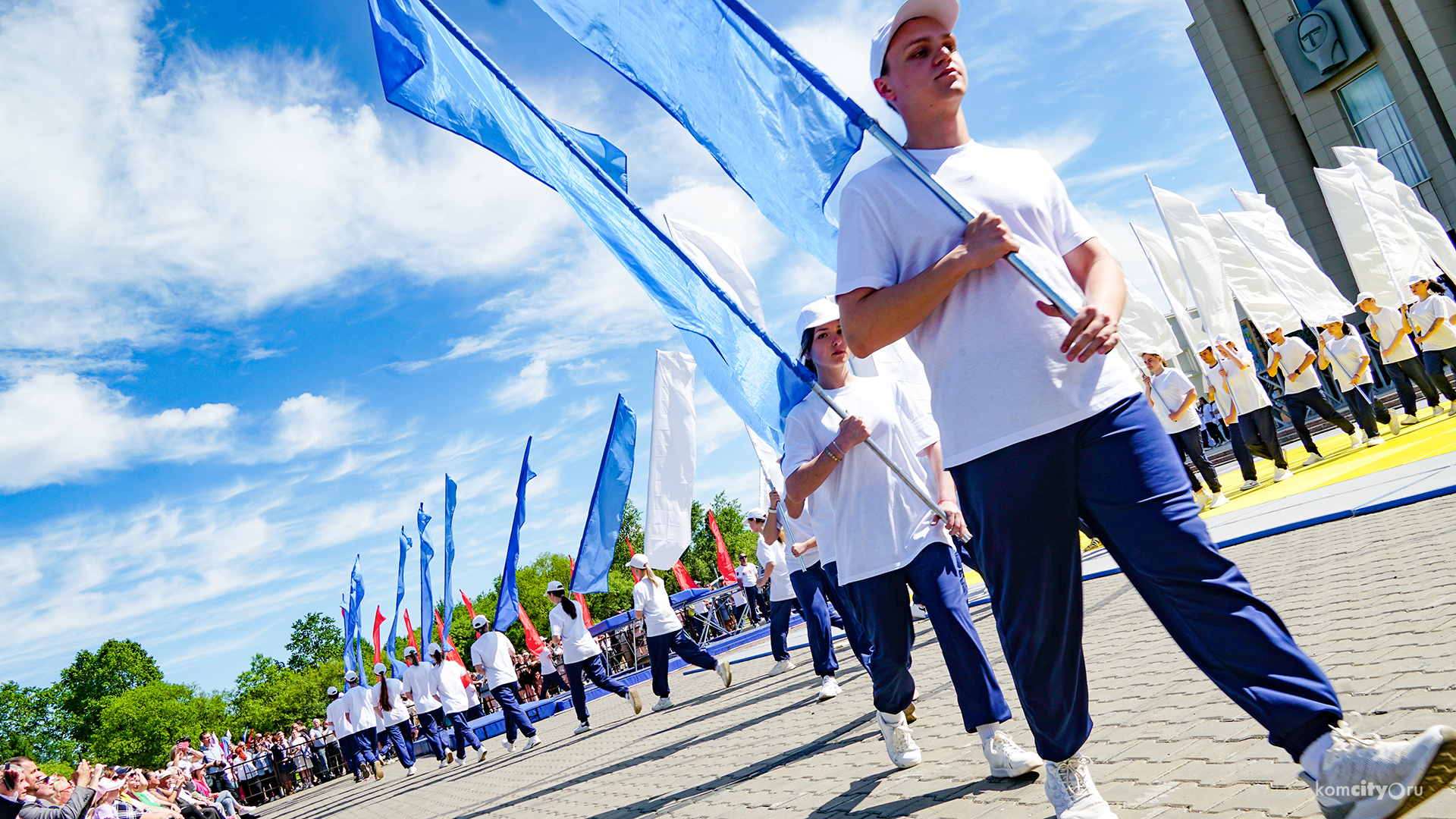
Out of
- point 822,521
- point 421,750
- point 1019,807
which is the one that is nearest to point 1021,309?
point 1019,807

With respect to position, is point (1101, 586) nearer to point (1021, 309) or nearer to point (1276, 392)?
point (1021, 309)

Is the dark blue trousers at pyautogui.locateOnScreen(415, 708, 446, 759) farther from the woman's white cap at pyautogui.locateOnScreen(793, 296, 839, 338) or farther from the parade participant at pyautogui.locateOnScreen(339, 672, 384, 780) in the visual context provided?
the woman's white cap at pyautogui.locateOnScreen(793, 296, 839, 338)

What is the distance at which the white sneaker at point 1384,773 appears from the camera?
1940 millimetres

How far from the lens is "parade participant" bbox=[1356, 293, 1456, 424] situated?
45.5 feet

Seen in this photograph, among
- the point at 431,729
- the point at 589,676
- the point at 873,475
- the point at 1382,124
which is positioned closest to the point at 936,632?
the point at 873,475

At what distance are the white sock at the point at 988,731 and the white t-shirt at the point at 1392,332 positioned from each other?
1327 centimetres

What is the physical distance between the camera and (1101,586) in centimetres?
961

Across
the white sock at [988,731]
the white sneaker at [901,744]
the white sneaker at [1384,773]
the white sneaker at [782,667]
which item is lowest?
the white sneaker at [782,667]

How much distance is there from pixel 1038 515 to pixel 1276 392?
1114 inches

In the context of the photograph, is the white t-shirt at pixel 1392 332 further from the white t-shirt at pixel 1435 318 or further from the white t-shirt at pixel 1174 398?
the white t-shirt at pixel 1174 398

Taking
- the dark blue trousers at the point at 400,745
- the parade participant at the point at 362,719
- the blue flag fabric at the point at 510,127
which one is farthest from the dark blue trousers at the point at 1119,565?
the parade participant at the point at 362,719

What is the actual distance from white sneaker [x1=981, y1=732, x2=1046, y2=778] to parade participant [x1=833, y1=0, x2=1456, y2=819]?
82 cm

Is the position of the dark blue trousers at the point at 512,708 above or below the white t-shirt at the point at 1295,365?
below

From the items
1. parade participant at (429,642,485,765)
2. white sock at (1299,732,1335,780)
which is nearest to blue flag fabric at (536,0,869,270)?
white sock at (1299,732,1335,780)
